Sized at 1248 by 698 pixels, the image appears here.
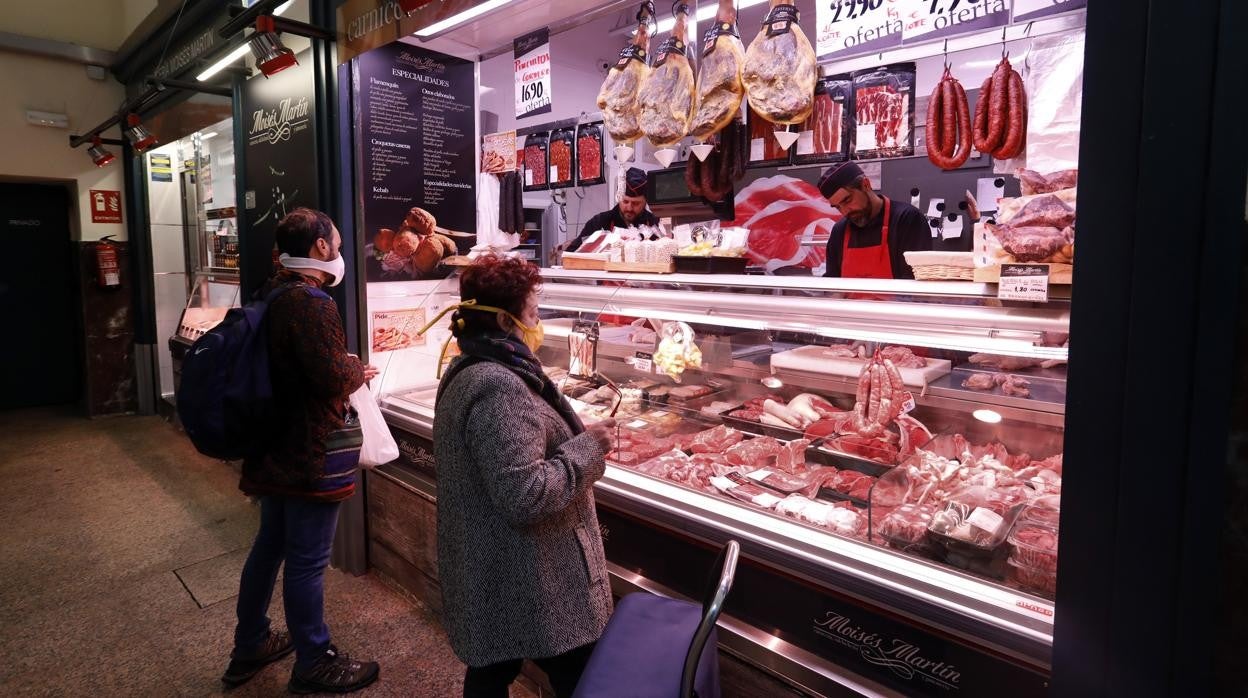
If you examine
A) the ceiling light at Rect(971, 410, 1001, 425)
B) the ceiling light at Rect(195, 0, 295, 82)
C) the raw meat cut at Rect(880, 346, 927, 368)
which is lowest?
the ceiling light at Rect(971, 410, 1001, 425)

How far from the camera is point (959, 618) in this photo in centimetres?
178

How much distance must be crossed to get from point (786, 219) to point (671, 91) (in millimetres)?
4935

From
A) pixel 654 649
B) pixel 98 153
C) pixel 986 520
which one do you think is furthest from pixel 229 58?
pixel 986 520

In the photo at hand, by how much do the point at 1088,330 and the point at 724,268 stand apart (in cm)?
171

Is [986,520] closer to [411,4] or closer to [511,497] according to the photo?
[511,497]

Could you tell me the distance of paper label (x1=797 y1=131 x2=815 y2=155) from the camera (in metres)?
2.82

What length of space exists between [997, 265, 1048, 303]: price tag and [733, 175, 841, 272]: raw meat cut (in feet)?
17.4

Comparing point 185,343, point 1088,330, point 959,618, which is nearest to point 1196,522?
point 1088,330

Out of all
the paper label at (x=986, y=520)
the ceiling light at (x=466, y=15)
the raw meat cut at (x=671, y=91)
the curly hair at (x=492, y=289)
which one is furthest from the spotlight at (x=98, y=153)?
the paper label at (x=986, y=520)

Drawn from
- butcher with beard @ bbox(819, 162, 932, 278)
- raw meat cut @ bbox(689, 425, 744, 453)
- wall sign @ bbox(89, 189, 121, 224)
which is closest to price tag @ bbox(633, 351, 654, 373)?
raw meat cut @ bbox(689, 425, 744, 453)

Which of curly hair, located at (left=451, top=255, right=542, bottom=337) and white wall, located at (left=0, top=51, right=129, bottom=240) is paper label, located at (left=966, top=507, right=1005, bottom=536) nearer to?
curly hair, located at (left=451, top=255, right=542, bottom=337)

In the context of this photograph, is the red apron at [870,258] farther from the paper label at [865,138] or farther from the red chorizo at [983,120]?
the red chorizo at [983,120]

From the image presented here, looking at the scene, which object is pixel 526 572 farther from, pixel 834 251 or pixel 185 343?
pixel 185 343

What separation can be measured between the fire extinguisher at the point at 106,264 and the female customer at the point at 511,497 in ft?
24.9
